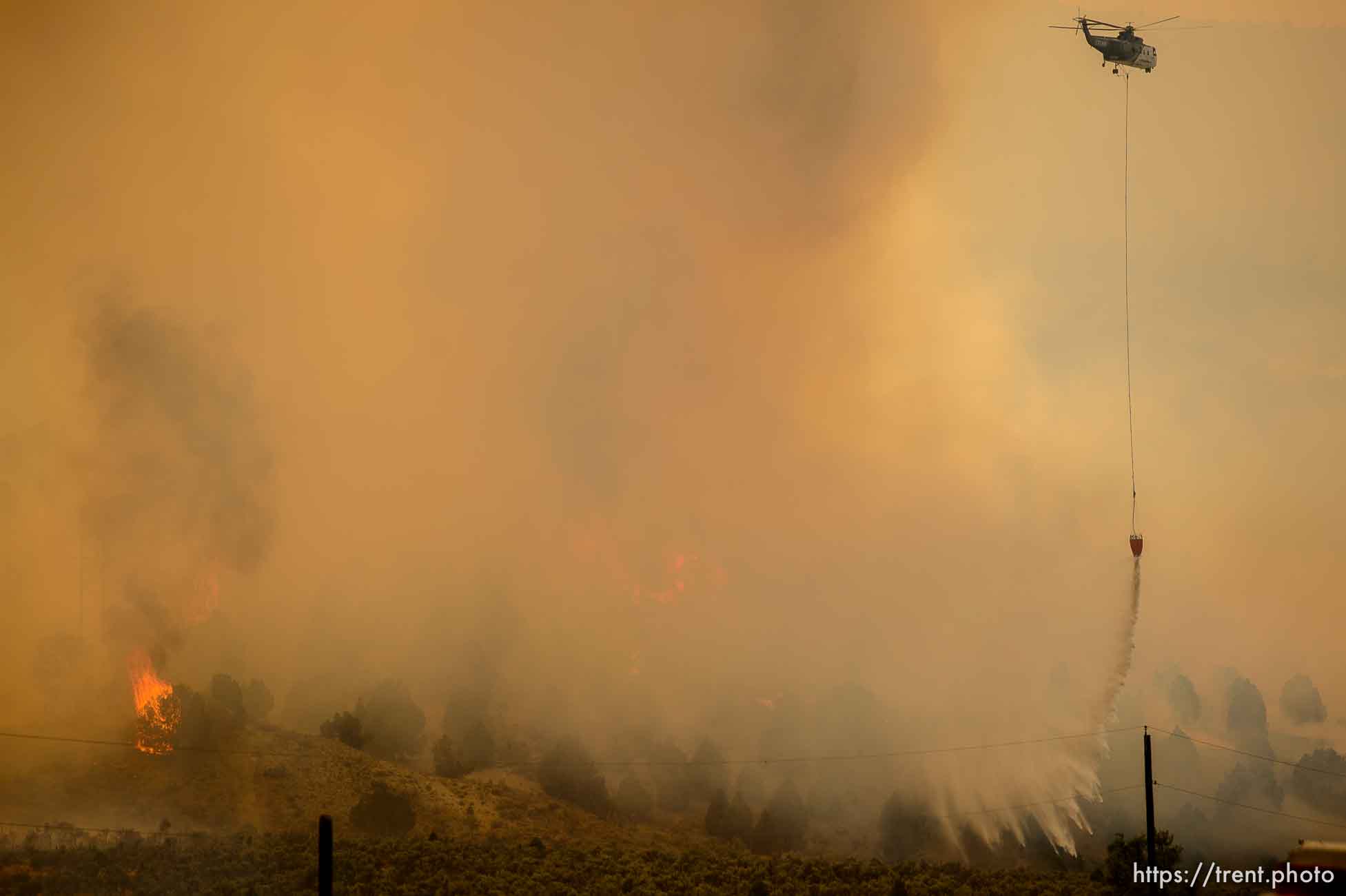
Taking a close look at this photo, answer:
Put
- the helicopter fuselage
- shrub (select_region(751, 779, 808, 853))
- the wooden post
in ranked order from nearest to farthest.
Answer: the wooden post < the helicopter fuselage < shrub (select_region(751, 779, 808, 853))

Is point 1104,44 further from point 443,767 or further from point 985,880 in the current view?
point 443,767

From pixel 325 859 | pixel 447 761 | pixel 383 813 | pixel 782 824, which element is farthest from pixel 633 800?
pixel 325 859

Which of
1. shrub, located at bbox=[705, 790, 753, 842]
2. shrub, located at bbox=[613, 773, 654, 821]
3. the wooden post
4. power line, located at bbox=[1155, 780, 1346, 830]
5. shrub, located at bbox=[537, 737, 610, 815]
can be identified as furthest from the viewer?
power line, located at bbox=[1155, 780, 1346, 830]

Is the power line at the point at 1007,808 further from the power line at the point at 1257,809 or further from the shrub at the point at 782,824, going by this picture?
the power line at the point at 1257,809

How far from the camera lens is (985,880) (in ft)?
311

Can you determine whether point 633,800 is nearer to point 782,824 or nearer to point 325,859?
point 782,824

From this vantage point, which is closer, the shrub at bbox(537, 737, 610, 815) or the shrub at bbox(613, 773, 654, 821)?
the shrub at bbox(537, 737, 610, 815)

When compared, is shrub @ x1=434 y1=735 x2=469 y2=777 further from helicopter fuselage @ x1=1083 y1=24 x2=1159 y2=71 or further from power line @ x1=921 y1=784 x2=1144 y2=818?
helicopter fuselage @ x1=1083 y1=24 x2=1159 y2=71

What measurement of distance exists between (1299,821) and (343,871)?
137666 millimetres

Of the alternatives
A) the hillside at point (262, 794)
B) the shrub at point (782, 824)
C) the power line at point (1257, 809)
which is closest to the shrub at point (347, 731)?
the hillside at point (262, 794)

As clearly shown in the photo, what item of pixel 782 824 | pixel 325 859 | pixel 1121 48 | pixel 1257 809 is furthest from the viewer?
pixel 1257 809

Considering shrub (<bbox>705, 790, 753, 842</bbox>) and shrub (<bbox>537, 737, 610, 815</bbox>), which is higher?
shrub (<bbox>537, 737, 610, 815</bbox>)

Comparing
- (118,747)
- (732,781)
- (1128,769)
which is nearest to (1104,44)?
(732,781)

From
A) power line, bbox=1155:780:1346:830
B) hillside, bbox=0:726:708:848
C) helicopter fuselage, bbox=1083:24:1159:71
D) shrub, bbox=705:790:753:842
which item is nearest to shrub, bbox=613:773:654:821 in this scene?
hillside, bbox=0:726:708:848
